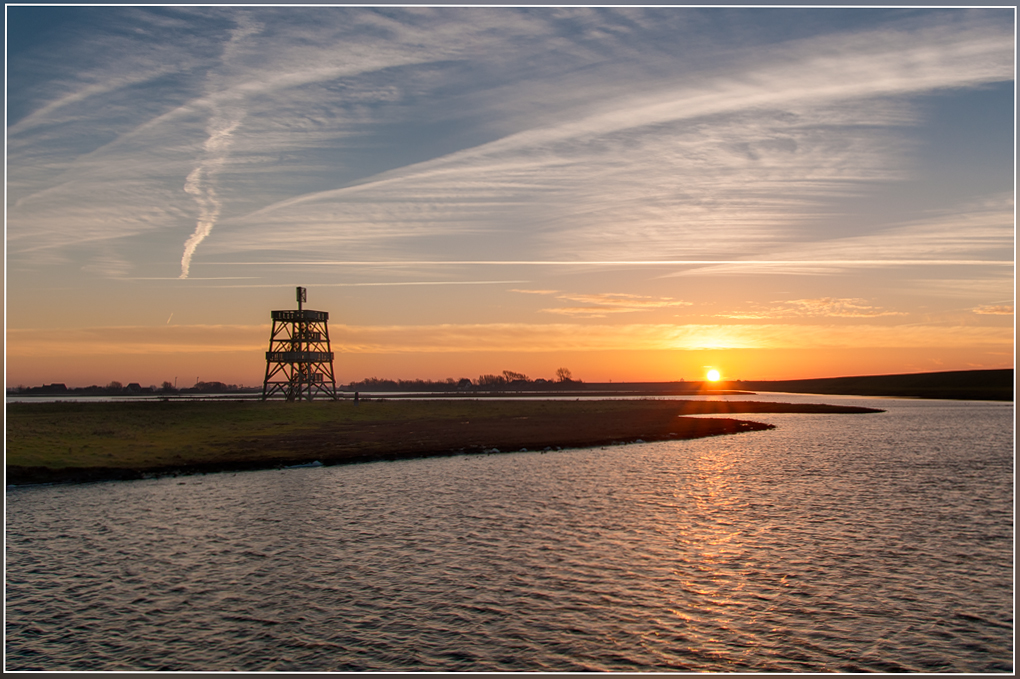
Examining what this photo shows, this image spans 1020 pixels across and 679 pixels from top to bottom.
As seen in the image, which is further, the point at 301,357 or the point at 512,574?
the point at 301,357

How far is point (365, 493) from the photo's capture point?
33625 mm

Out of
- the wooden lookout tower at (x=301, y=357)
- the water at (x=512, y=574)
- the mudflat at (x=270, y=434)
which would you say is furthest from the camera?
the wooden lookout tower at (x=301, y=357)

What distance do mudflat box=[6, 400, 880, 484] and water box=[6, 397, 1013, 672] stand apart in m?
5.11

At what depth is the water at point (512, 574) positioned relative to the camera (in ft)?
49.8

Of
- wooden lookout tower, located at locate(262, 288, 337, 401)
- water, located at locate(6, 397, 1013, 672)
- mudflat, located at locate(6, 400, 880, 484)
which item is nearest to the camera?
water, located at locate(6, 397, 1013, 672)

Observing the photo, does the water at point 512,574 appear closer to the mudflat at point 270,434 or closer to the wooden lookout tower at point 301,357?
the mudflat at point 270,434

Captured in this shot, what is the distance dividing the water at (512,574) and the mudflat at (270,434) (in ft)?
16.8

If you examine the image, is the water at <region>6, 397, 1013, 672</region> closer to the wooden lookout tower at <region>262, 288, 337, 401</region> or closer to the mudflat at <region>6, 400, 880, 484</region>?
the mudflat at <region>6, 400, 880, 484</region>

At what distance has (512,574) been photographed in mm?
20344

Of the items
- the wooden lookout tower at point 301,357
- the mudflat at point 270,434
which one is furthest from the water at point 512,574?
the wooden lookout tower at point 301,357

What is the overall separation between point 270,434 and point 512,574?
42246 millimetres

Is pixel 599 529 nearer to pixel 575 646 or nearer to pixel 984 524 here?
pixel 575 646

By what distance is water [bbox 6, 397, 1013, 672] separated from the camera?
49.8 feet

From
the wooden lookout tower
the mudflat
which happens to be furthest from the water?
the wooden lookout tower
